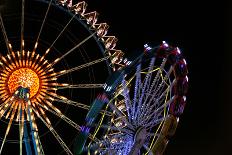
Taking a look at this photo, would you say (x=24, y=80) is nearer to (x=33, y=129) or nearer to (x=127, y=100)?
(x=33, y=129)

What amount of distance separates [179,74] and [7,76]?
555 cm

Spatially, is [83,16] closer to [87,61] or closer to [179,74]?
[87,61]

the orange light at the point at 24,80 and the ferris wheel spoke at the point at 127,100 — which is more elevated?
the orange light at the point at 24,80

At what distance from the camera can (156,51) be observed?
48.1 ft

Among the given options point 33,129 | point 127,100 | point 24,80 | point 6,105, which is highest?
point 24,80

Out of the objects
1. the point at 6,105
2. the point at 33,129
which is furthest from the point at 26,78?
the point at 33,129

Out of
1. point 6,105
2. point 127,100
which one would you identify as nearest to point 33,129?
point 6,105

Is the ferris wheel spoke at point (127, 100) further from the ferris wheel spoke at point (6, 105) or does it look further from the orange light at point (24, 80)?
the ferris wheel spoke at point (6, 105)

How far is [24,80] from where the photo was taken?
16.4 meters

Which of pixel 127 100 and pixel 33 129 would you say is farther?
pixel 33 129

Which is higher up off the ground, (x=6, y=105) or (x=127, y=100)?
(x=127, y=100)

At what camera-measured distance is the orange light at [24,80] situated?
16.3 meters

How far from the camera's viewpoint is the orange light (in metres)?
16.3

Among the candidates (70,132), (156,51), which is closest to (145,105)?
(156,51)
